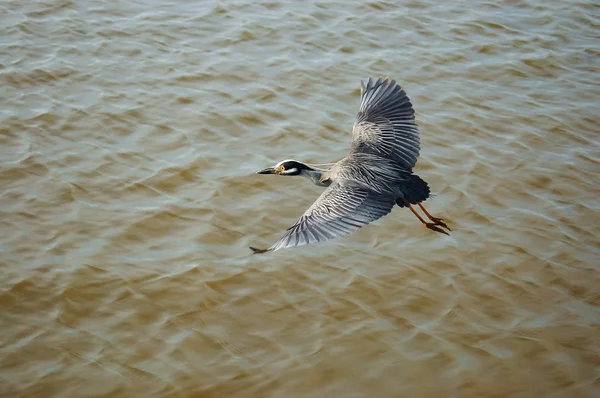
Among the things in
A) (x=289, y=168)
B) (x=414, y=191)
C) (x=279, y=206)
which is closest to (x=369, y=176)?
(x=414, y=191)

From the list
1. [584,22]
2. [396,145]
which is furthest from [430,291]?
[584,22]

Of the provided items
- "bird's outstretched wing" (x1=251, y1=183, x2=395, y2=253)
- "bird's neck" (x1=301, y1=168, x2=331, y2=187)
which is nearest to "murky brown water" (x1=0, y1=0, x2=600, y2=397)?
"bird's neck" (x1=301, y1=168, x2=331, y2=187)

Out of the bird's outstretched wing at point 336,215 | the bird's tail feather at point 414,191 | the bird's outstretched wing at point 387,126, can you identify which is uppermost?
the bird's outstretched wing at point 387,126

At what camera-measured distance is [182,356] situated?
5242 mm

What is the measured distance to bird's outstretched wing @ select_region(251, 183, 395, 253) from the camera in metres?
5.00

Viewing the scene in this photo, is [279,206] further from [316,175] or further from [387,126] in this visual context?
[387,126]

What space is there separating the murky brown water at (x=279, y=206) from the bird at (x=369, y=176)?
71 cm

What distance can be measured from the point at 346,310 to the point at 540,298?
157 centimetres

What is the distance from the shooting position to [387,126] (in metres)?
6.29

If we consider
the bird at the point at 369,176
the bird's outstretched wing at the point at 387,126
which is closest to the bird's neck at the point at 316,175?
the bird at the point at 369,176

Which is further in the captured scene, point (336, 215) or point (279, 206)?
point (279, 206)

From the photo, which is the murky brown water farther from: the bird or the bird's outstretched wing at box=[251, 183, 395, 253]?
the bird's outstretched wing at box=[251, 183, 395, 253]

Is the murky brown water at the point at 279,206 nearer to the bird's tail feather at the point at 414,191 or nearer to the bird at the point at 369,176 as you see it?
the bird at the point at 369,176

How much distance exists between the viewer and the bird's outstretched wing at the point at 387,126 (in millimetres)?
6102
